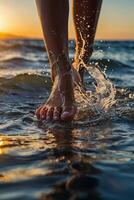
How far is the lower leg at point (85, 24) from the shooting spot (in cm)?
427

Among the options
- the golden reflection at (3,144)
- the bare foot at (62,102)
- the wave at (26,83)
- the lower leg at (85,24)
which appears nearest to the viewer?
the golden reflection at (3,144)

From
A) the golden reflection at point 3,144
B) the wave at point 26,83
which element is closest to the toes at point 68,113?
the golden reflection at point 3,144

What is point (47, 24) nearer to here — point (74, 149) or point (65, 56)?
point (65, 56)

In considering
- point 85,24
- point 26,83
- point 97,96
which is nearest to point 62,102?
point 97,96

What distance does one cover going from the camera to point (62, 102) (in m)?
3.63

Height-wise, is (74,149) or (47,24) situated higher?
(47,24)

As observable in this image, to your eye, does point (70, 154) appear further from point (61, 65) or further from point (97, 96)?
point (97, 96)

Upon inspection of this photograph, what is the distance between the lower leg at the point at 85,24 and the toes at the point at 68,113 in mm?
1042

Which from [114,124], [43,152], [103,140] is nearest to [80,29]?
[114,124]

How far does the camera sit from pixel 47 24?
3.41 m

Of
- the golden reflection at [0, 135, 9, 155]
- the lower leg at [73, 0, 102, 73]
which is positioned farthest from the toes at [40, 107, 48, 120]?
the lower leg at [73, 0, 102, 73]

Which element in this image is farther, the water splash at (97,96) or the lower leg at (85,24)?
the lower leg at (85,24)

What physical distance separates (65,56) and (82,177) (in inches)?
61.6

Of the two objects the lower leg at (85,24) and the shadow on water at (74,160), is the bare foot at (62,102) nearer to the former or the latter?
the shadow on water at (74,160)
